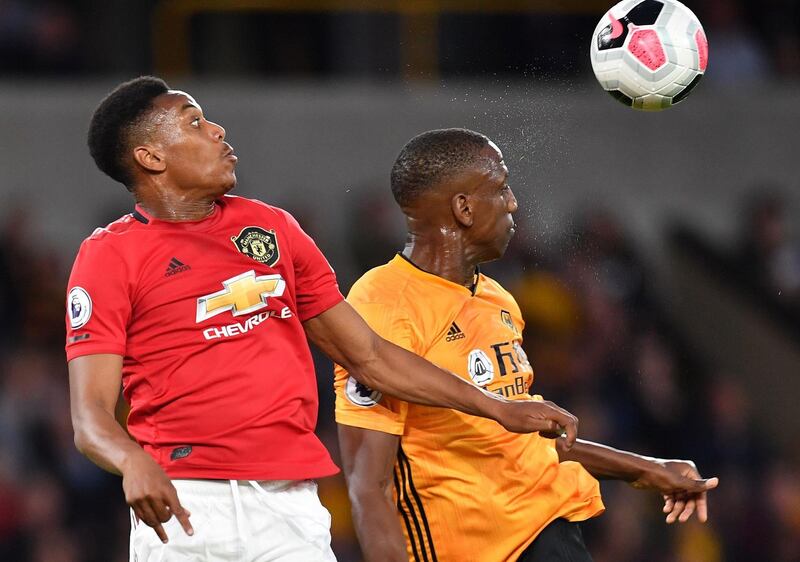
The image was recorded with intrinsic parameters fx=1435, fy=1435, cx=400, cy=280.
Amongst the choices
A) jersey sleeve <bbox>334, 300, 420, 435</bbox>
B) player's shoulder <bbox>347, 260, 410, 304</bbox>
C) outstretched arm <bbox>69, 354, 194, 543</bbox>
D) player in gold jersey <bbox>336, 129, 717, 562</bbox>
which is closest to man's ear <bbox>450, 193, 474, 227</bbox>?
player in gold jersey <bbox>336, 129, 717, 562</bbox>

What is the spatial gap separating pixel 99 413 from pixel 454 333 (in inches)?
50.5

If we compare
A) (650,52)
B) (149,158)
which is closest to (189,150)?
(149,158)

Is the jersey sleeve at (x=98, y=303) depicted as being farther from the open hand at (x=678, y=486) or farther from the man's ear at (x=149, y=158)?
the open hand at (x=678, y=486)

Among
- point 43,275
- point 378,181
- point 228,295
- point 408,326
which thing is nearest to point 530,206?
point 378,181

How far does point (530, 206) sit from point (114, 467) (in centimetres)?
606

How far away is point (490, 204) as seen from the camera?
459 centimetres

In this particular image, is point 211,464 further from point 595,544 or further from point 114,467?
point 595,544

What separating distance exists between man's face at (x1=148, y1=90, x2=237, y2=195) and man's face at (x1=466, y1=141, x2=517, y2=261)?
88 cm

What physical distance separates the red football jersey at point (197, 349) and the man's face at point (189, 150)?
0.15 meters

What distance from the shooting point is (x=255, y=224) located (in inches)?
161

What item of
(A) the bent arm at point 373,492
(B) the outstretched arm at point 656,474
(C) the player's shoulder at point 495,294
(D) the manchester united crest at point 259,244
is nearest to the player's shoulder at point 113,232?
(D) the manchester united crest at point 259,244

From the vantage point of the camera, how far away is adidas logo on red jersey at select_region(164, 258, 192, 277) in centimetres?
388

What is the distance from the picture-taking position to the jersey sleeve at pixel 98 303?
→ 3729 millimetres

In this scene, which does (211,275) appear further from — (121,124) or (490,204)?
(490,204)
